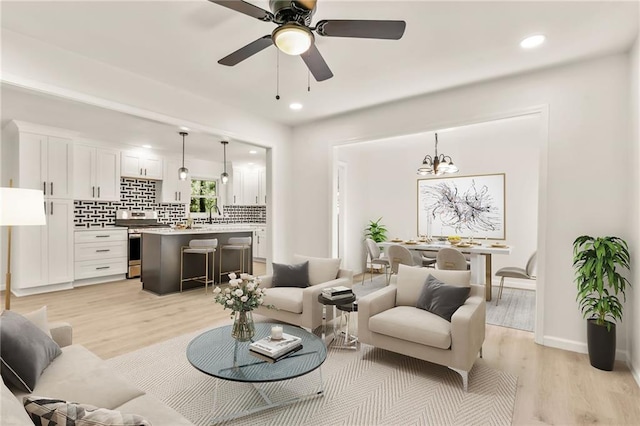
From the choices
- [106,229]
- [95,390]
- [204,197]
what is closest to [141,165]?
[106,229]

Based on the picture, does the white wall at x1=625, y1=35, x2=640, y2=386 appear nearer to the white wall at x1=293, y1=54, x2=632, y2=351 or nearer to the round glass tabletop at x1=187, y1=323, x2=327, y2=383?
the white wall at x1=293, y1=54, x2=632, y2=351

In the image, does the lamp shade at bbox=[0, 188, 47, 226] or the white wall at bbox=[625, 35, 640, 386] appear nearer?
the lamp shade at bbox=[0, 188, 47, 226]

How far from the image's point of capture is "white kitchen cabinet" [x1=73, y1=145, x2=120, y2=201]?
5969 millimetres

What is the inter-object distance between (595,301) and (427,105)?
2.61 meters

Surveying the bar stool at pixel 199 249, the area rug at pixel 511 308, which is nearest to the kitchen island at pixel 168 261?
the bar stool at pixel 199 249

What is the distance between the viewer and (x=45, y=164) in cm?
534

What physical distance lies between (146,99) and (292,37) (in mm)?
2349

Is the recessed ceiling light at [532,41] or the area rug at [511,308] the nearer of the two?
the recessed ceiling light at [532,41]

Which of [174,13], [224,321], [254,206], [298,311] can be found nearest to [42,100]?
[174,13]

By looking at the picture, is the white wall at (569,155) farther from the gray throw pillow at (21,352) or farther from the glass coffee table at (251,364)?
the gray throw pillow at (21,352)

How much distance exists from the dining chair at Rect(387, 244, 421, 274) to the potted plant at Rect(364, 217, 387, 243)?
1852 millimetres

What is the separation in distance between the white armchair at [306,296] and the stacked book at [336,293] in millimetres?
94

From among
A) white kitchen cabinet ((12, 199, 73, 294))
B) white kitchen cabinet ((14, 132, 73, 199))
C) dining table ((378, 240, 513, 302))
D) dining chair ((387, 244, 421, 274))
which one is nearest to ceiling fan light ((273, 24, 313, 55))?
dining chair ((387, 244, 421, 274))

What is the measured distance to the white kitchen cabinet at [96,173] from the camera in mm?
5969
